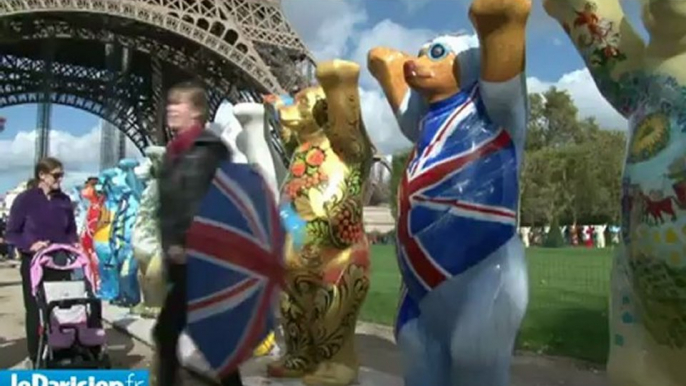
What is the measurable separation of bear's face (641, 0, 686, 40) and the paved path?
3.07 meters

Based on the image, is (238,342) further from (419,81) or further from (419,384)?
(419,81)

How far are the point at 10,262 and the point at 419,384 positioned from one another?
20.7 m

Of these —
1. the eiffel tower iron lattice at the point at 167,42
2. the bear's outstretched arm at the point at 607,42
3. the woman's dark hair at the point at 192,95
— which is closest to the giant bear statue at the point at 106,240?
the woman's dark hair at the point at 192,95

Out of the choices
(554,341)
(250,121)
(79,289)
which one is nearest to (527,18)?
(250,121)

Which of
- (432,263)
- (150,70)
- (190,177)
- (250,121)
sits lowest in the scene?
(432,263)

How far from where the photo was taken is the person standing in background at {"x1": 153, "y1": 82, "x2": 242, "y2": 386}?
280 centimetres

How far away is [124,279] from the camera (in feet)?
29.5

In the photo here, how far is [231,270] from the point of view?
2.71m

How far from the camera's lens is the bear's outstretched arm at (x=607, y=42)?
2.51 m

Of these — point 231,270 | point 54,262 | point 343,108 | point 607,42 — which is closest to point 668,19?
point 607,42

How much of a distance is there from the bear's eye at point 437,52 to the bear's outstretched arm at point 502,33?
0.32 m

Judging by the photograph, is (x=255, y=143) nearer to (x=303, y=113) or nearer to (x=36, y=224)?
(x=303, y=113)

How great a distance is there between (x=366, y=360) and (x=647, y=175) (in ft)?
14.6

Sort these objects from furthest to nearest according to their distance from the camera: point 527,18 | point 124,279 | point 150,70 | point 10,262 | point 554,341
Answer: point 150,70 → point 10,262 → point 124,279 → point 554,341 → point 527,18
